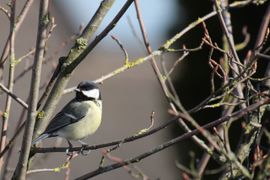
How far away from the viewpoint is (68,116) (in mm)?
3543

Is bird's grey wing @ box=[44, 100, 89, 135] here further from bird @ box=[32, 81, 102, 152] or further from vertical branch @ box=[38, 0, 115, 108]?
vertical branch @ box=[38, 0, 115, 108]

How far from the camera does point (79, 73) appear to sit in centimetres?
1544

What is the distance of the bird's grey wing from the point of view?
339 centimetres

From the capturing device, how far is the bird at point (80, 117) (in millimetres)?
3465

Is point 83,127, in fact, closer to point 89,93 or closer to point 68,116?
point 68,116

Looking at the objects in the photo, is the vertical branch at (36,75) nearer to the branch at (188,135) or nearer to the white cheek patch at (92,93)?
the branch at (188,135)

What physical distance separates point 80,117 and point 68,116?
83 mm

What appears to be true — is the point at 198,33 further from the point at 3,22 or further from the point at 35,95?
the point at 3,22

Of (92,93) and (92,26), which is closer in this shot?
(92,26)

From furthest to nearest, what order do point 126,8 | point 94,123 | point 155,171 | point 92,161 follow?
point 92,161 < point 155,171 < point 94,123 < point 126,8

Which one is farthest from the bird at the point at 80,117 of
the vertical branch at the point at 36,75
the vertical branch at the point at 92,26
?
the vertical branch at the point at 36,75

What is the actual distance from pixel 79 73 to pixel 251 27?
10650 mm

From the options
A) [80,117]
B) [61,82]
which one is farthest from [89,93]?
[61,82]

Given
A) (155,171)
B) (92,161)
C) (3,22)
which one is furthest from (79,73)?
(155,171)
